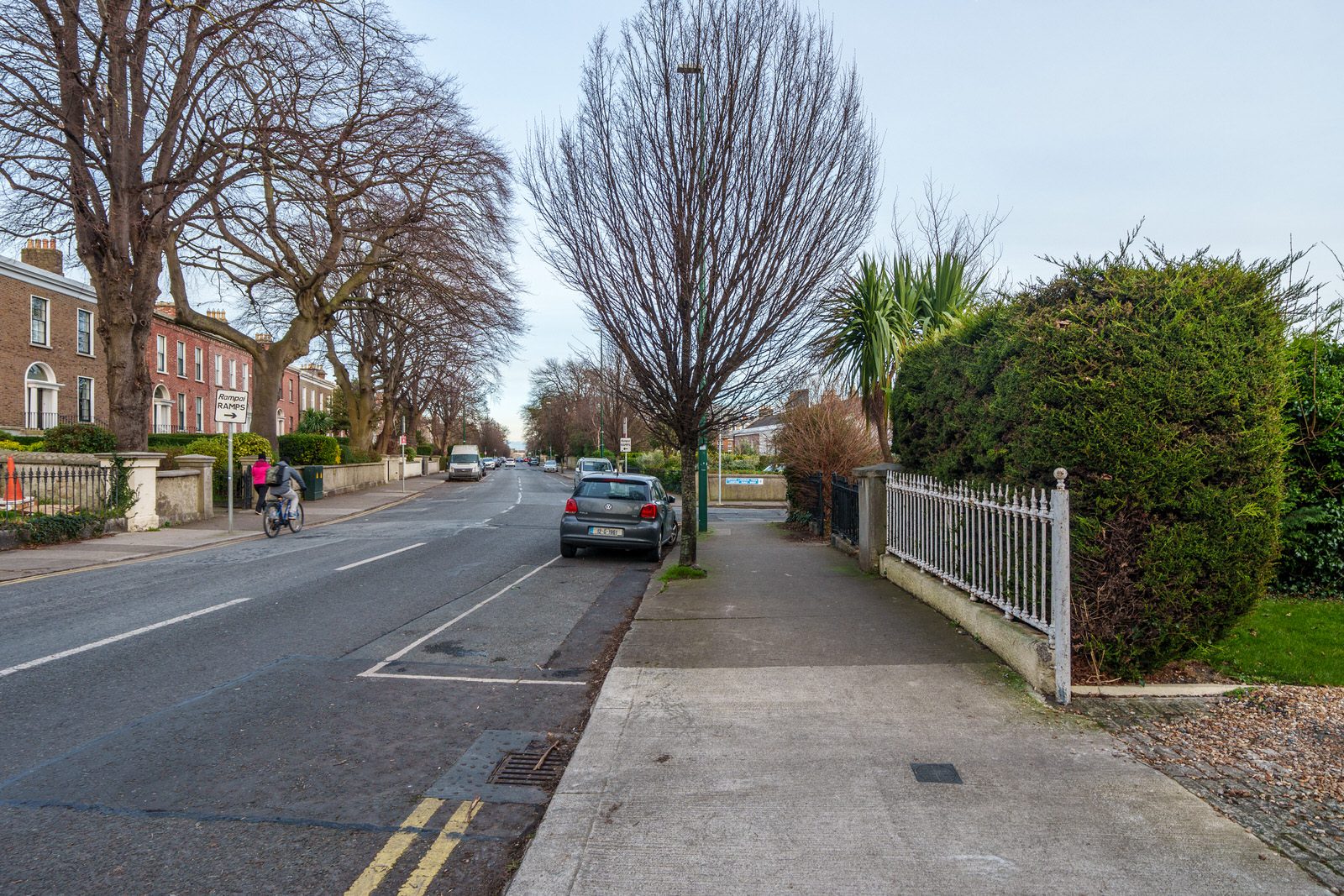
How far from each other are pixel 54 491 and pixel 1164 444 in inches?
709

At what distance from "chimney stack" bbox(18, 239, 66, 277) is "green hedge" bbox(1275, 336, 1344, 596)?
42.9 meters

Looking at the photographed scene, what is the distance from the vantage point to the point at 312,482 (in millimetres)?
28797

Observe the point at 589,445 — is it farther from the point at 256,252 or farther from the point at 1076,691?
the point at 1076,691

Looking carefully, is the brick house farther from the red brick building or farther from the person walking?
the person walking

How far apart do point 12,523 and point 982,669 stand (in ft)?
50.9

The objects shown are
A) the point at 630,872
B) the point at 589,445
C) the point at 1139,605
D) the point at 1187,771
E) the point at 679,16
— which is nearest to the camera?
the point at 630,872

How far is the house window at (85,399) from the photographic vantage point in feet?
118

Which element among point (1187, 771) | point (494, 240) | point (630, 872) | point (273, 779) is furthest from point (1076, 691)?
point (494, 240)

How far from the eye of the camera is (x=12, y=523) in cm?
1356

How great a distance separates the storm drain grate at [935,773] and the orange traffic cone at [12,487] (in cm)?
1611

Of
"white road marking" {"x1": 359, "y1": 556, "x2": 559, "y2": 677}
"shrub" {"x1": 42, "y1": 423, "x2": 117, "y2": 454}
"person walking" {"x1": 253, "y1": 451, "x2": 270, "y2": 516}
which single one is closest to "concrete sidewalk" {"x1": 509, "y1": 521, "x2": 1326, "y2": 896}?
"white road marking" {"x1": 359, "y1": 556, "x2": 559, "y2": 677}

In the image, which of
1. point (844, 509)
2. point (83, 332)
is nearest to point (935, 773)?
point (844, 509)

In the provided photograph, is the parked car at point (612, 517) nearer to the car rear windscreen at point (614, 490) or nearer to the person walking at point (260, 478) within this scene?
the car rear windscreen at point (614, 490)

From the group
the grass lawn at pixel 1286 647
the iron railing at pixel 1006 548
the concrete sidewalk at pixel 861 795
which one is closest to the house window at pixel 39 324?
the concrete sidewalk at pixel 861 795
